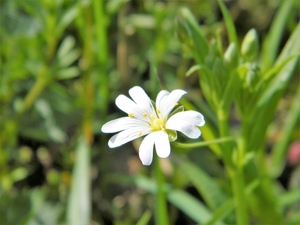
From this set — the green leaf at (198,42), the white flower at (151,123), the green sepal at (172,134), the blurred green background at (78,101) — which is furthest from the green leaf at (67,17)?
the green sepal at (172,134)

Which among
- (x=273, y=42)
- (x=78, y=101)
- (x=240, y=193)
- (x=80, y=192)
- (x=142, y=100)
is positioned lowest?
(x=240, y=193)

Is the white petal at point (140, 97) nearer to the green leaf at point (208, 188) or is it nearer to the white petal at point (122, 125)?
the white petal at point (122, 125)

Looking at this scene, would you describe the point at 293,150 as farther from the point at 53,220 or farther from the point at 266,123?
the point at 53,220

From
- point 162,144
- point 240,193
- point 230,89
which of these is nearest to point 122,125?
point 162,144

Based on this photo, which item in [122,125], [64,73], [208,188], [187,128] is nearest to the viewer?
[187,128]

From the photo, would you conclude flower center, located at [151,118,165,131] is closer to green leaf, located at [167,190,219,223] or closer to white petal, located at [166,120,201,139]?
white petal, located at [166,120,201,139]

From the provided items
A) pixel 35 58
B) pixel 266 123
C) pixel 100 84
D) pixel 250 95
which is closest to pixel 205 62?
pixel 250 95

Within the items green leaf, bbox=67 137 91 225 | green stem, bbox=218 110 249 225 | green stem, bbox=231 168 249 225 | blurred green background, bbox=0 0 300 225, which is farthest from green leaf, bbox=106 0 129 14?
green stem, bbox=231 168 249 225

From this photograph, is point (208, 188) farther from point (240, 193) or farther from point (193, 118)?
point (193, 118)
